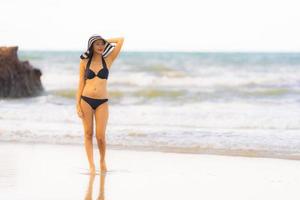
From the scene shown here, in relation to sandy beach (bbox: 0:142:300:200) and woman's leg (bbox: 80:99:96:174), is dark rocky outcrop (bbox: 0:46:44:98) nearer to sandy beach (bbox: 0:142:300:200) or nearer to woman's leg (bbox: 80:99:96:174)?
sandy beach (bbox: 0:142:300:200)

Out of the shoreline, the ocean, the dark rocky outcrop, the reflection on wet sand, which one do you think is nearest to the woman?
the reflection on wet sand

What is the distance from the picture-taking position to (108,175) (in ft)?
30.6

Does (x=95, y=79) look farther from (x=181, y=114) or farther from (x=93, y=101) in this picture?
(x=181, y=114)

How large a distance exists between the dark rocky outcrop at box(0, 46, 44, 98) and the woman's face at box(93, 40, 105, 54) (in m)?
14.3

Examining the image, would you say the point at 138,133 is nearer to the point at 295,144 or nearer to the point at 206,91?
the point at 295,144

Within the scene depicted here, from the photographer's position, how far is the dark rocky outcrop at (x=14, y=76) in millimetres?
23031

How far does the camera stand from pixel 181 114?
61.0ft

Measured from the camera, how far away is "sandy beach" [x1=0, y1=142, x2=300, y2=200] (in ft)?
26.5

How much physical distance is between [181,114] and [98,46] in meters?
9.82

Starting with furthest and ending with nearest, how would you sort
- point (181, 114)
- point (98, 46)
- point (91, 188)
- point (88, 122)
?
1. point (181, 114)
2. point (88, 122)
3. point (98, 46)
4. point (91, 188)

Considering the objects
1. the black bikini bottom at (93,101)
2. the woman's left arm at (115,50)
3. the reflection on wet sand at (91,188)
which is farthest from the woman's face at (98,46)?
the reflection on wet sand at (91,188)

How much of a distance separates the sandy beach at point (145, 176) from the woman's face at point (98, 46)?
156 cm

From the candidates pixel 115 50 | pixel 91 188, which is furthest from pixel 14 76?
pixel 91 188

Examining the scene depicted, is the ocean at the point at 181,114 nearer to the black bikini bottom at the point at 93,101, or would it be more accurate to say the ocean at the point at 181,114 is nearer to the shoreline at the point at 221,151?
the shoreline at the point at 221,151
